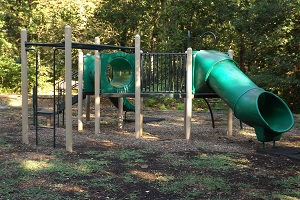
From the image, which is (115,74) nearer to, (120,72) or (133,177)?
(120,72)

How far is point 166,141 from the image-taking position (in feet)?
30.7

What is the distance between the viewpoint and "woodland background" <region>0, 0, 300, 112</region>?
1836 cm

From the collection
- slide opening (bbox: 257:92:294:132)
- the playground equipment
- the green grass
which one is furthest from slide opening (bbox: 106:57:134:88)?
the green grass

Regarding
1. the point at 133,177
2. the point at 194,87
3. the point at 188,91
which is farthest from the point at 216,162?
the point at 194,87

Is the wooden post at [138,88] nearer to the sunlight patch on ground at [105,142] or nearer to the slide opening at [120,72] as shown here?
the sunlight patch on ground at [105,142]

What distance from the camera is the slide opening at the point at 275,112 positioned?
864 cm

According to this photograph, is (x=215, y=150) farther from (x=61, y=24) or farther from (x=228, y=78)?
(x=61, y=24)

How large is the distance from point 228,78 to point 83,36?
12487mm

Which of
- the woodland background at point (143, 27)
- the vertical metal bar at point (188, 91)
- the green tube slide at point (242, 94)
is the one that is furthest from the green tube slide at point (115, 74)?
the woodland background at point (143, 27)

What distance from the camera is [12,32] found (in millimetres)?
24047

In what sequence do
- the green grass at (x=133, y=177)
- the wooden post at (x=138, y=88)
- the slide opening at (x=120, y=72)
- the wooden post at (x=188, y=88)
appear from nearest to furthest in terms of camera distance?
the green grass at (x=133, y=177)
the wooden post at (x=188, y=88)
the wooden post at (x=138, y=88)
the slide opening at (x=120, y=72)

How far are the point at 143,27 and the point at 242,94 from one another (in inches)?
607

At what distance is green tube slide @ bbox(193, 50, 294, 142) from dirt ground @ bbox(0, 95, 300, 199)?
529 mm

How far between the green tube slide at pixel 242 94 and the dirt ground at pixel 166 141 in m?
0.53
